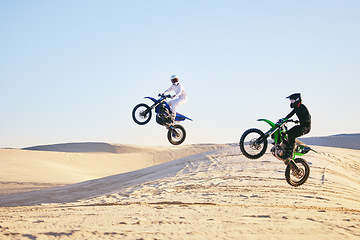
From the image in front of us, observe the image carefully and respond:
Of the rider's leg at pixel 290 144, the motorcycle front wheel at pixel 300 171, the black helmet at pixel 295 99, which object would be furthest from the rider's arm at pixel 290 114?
the motorcycle front wheel at pixel 300 171

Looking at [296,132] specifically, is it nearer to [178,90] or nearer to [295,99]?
[295,99]

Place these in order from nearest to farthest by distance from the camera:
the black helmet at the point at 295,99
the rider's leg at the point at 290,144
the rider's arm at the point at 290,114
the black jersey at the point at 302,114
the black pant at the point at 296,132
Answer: the black helmet at the point at 295,99 → the black jersey at the point at 302,114 → the rider's arm at the point at 290,114 → the black pant at the point at 296,132 → the rider's leg at the point at 290,144

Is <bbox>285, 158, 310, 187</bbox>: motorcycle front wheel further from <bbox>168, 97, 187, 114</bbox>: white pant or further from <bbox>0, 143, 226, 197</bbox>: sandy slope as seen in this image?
<bbox>0, 143, 226, 197</bbox>: sandy slope

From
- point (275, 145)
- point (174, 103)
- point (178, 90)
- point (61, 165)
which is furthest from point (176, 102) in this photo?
point (61, 165)

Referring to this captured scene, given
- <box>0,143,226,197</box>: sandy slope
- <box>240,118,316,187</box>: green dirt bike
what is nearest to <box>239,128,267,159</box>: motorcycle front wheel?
<box>240,118,316,187</box>: green dirt bike

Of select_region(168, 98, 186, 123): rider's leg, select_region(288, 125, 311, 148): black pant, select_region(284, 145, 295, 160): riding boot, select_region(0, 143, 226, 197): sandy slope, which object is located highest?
select_region(168, 98, 186, 123): rider's leg

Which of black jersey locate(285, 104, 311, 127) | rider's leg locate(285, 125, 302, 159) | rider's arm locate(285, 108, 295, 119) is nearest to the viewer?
black jersey locate(285, 104, 311, 127)

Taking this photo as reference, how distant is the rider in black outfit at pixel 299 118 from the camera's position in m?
7.18

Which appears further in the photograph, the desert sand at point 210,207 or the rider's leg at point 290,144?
the rider's leg at point 290,144

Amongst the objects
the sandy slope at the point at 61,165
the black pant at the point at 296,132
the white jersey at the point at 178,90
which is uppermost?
the white jersey at the point at 178,90

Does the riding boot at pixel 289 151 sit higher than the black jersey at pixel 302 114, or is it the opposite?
the black jersey at pixel 302 114

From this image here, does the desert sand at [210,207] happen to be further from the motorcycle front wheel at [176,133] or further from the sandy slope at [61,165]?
the sandy slope at [61,165]

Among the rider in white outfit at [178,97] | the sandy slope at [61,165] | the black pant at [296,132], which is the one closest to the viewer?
the black pant at [296,132]

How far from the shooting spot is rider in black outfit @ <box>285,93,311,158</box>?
23.6ft
